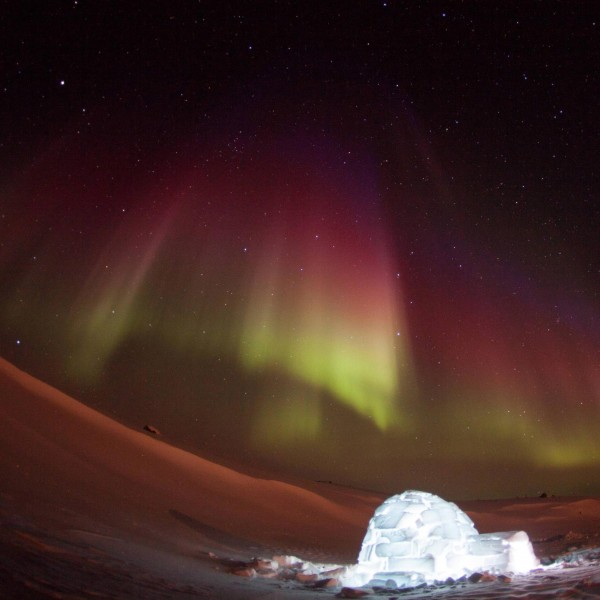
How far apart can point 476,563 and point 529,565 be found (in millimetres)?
911

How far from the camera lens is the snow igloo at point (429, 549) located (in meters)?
8.91

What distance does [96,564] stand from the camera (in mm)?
6699

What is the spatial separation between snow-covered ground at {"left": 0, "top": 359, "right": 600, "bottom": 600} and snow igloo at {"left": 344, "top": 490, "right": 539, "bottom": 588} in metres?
0.52

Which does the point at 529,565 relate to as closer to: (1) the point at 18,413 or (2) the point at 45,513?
(2) the point at 45,513

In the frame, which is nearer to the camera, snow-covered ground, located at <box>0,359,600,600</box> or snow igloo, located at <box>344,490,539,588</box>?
snow-covered ground, located at <box>0,359,600,600</box>

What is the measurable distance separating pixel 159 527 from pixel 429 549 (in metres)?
6.36

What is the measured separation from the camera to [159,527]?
40.0 ft

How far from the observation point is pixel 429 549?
30.5 feet

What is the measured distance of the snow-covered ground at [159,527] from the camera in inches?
252

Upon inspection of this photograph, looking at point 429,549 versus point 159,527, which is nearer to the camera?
point 429,549

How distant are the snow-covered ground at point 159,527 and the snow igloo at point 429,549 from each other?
519 mm

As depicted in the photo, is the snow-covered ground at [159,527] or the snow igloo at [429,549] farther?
the snow igloo at [429,549]

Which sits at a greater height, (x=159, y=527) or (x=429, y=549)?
(x=159, y=527)

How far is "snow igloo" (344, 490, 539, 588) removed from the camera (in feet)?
29.2
